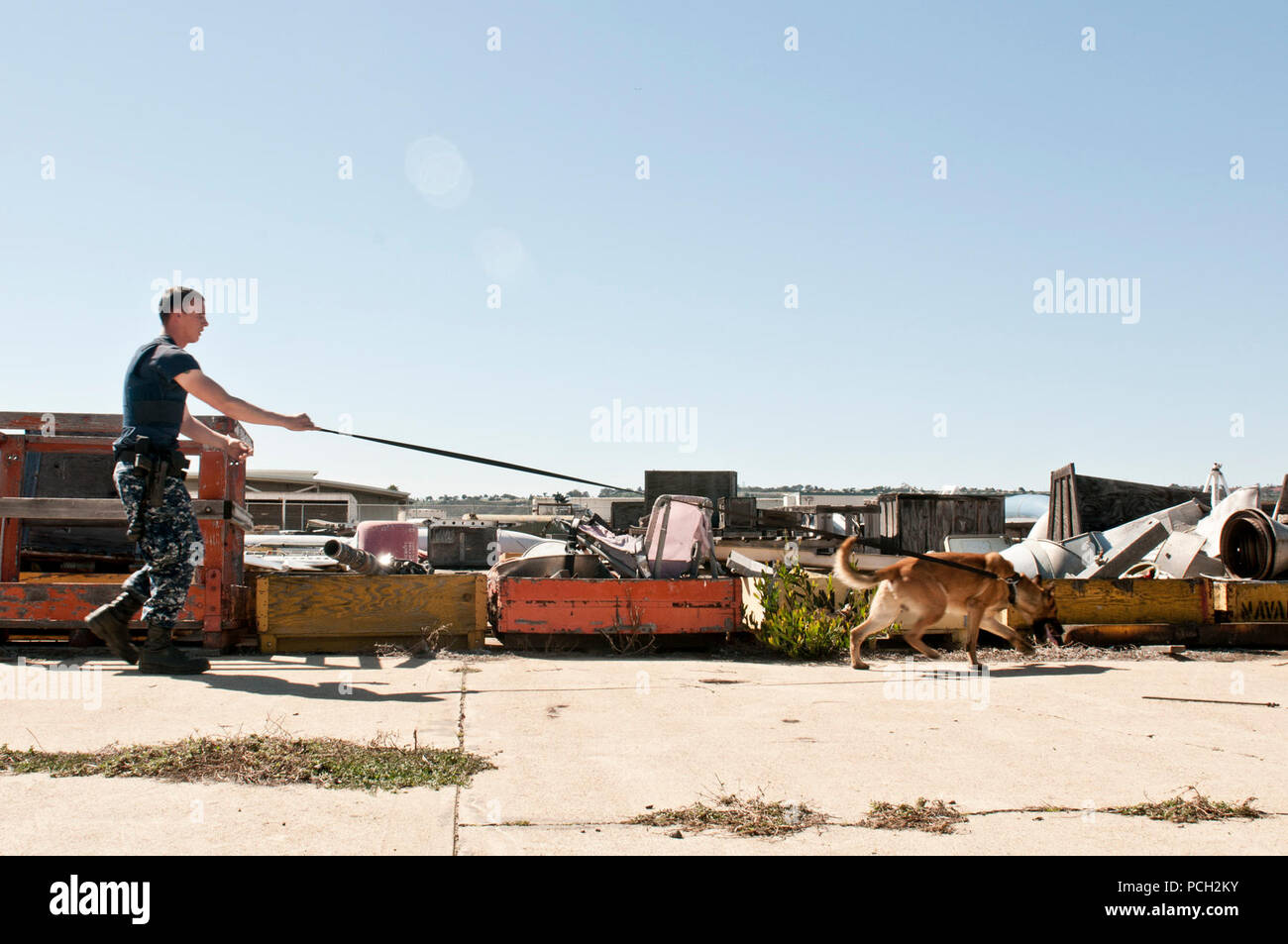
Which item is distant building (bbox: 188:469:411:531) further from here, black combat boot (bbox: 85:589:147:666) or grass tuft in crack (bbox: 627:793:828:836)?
grass tuft in crack (bbox: 627:793:828:836)

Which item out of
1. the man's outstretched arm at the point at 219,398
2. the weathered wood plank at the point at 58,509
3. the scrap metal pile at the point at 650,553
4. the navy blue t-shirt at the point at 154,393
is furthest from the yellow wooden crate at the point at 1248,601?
the weathered wood plank at the point at 58,509

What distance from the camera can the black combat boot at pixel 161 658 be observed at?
602 cm

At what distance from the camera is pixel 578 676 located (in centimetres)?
642

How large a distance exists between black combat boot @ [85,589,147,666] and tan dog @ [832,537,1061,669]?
4.98m

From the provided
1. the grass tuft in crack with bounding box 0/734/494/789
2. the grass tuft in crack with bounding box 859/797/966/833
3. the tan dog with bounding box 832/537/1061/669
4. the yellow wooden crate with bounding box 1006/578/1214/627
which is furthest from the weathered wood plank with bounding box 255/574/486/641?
the yellow wooden crate with bounding box 1006/578/1214/627

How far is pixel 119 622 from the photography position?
5.95m

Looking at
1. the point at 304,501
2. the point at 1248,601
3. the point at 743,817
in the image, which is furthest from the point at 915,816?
the point at 304,501

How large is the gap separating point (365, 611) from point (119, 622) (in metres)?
2.02

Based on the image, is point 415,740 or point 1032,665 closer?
point 415,740

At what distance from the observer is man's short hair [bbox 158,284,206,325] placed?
Result: 19.6 feet

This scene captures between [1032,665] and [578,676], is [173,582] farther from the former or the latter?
[1032,665]
